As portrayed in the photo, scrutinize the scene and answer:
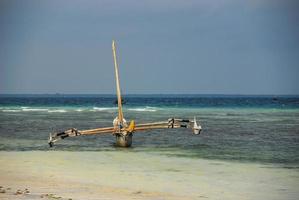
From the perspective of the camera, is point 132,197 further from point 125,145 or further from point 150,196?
point 125,145

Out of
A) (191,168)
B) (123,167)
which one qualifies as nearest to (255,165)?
(191,168)

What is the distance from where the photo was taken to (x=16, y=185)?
18.6m

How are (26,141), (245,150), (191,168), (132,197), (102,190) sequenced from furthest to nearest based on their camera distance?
1. (26,141)
2. (245,150)
3. (191,168)
4. (102,190)
5. (132,197)

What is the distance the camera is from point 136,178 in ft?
69.8

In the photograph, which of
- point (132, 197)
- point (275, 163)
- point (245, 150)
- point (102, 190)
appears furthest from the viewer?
point (245, 150)

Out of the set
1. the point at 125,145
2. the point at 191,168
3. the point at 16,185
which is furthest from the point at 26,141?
the point at 16,185

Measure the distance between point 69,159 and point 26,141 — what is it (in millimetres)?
11571

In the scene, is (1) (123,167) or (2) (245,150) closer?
(1) (123,167)

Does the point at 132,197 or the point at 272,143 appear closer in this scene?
the point at 132,197

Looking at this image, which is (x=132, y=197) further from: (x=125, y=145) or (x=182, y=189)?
(x=125, y=145)

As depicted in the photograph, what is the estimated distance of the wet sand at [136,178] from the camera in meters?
17.7

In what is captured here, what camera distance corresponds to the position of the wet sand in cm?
1767

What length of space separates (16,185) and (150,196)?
450 centimetres

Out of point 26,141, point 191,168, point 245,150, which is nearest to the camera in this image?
point 191,168
